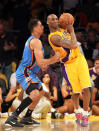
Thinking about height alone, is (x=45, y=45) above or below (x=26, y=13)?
below

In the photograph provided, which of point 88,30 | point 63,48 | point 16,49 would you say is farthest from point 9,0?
point 63,48

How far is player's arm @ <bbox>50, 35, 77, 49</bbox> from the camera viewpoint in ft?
19.1

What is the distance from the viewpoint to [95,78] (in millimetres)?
8094

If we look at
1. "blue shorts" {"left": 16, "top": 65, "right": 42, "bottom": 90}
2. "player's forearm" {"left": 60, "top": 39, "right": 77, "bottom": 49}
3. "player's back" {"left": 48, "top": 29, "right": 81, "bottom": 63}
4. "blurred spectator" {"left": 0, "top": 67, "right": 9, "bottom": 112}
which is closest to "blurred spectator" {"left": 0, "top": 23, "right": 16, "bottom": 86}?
"blurred spectator" {"left": 0, "top": 67, "right": 9, "bottom": 112}

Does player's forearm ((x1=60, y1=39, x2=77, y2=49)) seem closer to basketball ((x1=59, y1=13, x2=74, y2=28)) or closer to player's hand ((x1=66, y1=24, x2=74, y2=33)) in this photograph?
player's hand ((x1=66, y1=24, x2=74, y2=33))

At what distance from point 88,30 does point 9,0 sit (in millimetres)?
2766

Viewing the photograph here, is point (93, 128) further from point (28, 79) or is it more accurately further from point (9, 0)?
point (9, 0)

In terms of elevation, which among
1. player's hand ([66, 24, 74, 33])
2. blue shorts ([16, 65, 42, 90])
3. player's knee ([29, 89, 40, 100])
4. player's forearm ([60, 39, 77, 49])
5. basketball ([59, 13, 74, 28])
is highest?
basketball ([59, 13, 74, 28])

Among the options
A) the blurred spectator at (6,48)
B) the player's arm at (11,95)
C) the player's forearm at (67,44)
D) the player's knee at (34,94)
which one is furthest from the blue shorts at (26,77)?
the blurred spectator at (6,48)

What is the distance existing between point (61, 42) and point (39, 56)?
43 centimetres

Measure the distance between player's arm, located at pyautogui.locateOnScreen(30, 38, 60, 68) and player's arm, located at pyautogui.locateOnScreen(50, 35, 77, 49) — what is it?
253mm

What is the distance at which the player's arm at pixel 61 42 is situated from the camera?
19.1 feet

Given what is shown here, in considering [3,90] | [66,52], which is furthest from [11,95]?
[66,52]

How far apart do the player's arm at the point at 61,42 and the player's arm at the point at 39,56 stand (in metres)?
0.25
